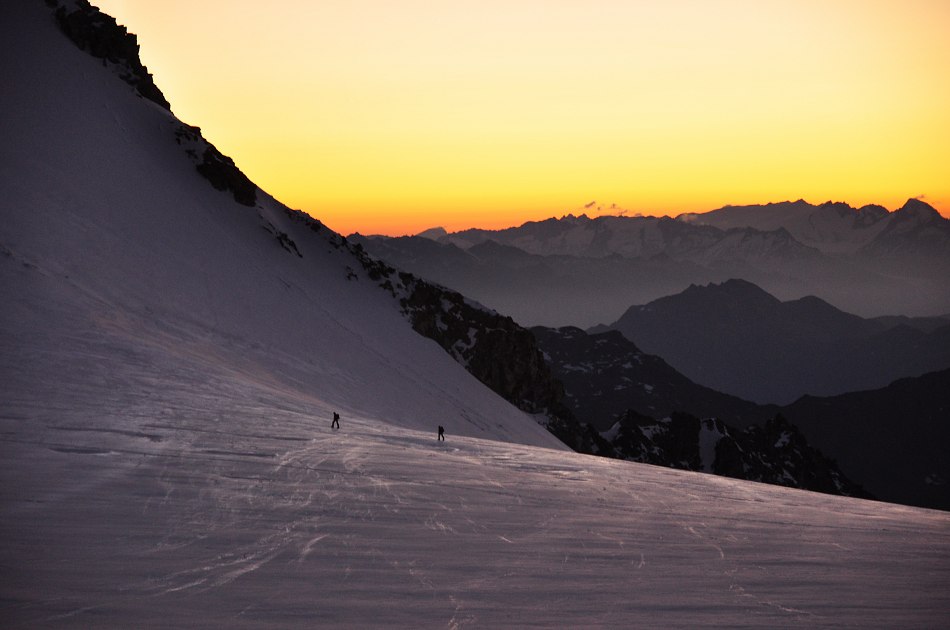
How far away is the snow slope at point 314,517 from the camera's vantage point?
10945mm

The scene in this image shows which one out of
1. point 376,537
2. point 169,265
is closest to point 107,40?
point 169,265

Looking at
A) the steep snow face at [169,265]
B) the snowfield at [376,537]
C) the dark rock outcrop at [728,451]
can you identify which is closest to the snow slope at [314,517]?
the snowfield at [376,537]

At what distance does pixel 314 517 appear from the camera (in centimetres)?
1462

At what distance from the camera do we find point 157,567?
447 inches

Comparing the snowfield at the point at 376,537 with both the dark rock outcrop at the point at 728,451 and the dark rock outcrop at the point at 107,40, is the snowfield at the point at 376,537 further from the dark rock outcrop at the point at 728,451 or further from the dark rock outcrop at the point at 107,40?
the dark rock outcrop at the point at 728,451

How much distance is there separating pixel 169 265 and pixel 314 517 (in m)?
39.2

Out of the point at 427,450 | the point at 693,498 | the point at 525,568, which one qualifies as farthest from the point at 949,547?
the point at 427,450

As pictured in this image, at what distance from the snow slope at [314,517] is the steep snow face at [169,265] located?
18.9 inches

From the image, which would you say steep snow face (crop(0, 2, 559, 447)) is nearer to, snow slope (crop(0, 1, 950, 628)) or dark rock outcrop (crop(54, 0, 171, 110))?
snow slope (crop(0, 1, 950, 628))

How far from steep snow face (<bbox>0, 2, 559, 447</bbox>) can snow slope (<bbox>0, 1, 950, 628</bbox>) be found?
1.58 feet

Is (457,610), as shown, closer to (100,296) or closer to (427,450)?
(427,450)

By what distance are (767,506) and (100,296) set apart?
2935 cm

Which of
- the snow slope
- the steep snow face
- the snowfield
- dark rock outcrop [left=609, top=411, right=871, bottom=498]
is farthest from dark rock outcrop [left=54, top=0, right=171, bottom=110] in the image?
dark rock outcrop [left=609, top=411, right=871, bottom=498]

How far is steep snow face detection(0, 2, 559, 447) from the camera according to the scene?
36000mm
